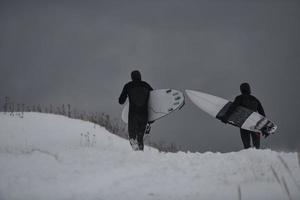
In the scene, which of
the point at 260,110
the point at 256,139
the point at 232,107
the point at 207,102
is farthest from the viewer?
the point at 207,102

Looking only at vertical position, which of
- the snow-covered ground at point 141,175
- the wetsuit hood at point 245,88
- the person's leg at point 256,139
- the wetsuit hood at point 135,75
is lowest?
the snow-covered ground at point 141,175

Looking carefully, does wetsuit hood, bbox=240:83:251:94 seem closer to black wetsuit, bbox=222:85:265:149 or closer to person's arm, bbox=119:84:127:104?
black wetsuit, bbox=222:85:265:149

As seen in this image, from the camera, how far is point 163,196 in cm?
554

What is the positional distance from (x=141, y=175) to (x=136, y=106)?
162 inches

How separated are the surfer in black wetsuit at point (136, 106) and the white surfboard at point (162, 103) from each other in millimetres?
443

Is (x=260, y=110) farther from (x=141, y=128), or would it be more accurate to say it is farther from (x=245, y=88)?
(x=141, y=128)

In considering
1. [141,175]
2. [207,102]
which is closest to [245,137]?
[207,102]

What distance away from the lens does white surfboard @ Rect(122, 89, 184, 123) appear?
11.1 meters

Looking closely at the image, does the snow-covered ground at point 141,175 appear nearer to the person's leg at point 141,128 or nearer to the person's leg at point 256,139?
the person's leg at point 141,128

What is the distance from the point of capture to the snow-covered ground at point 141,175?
5.67 meters

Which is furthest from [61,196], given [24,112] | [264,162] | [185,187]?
[24,112]

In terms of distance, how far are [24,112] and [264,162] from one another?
1174 centimetres

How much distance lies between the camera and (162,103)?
11344 millimetres

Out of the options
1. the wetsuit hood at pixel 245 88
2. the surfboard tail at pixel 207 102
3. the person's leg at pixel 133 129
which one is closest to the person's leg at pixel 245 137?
the wetsuit hood at pixel 245 88
